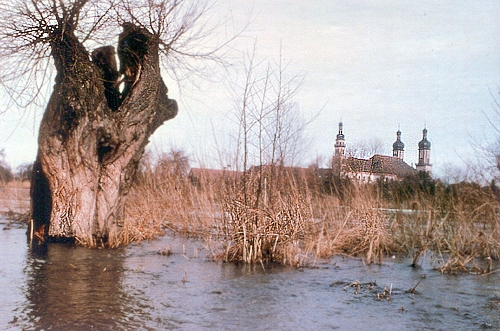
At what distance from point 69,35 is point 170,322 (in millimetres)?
7150

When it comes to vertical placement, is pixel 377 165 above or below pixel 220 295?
above

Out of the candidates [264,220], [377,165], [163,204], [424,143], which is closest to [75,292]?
[264,220]

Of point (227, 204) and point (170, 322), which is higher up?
point (227, 204)

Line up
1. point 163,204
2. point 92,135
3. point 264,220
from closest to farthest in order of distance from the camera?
point 264,220 < point 92,135 < point 163,204

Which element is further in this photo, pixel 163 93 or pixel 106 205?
pixel 163 93

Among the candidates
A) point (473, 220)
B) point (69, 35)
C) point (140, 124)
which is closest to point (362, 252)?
point (473, 220)

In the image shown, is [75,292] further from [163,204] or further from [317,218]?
[163,204]

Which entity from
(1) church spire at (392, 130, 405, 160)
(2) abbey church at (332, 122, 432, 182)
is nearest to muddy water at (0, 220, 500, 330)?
(2) abbey church at (332, 122, 432, 182)

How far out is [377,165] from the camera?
1652cm

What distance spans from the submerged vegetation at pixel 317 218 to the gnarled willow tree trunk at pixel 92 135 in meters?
0.88

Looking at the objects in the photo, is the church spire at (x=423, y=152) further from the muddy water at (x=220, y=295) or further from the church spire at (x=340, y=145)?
the muddy water at (x=220, y=295)

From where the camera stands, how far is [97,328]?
5332 millimetres

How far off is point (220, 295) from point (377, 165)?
10443 millimetres

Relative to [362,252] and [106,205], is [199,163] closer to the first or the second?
[106,205]
